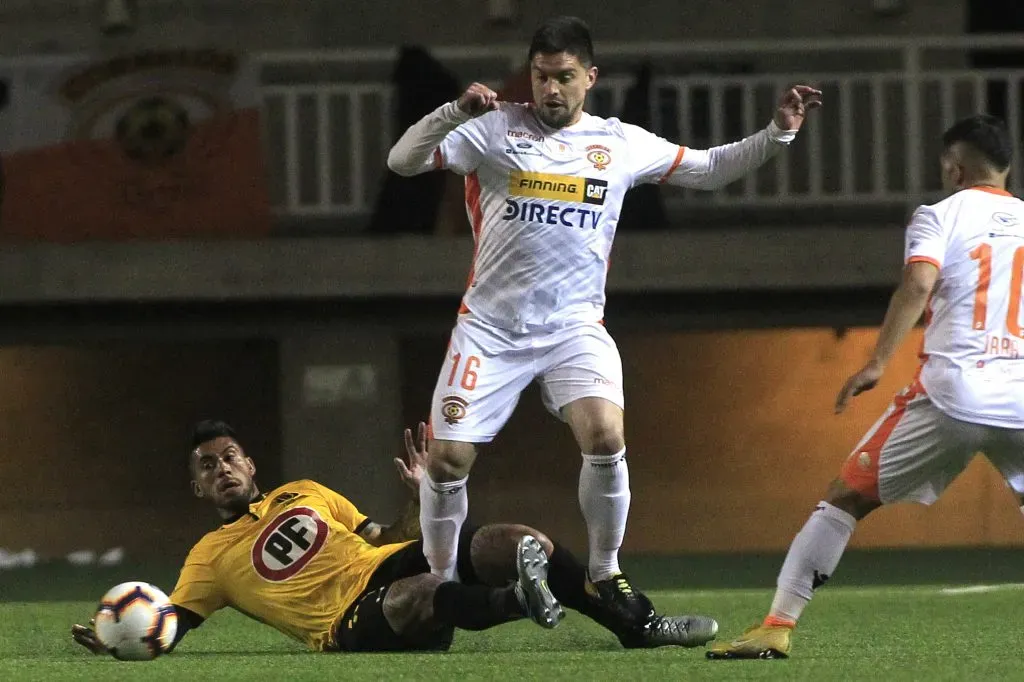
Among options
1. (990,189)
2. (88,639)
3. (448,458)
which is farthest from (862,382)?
(88,639)

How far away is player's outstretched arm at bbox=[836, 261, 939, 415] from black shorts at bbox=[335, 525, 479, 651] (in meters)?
1.67

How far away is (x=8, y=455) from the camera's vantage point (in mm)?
17406

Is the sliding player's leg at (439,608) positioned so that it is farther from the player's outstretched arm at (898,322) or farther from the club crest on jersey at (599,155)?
the club crest on jersey at (599,155)

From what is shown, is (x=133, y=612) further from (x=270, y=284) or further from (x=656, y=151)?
(x=270, y=284)

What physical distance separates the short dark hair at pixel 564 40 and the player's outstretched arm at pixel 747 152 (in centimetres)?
60

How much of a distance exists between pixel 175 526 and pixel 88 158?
4.95 m

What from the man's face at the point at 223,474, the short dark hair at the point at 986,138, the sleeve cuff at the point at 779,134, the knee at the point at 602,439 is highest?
the short dark hair at the point at 986,138

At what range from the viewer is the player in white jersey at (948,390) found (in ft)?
19.7

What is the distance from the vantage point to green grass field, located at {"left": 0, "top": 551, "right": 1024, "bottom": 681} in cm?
588

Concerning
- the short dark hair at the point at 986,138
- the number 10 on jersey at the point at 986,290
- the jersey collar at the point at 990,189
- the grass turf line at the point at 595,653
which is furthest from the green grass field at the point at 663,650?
the short dark hair at the point at 986,138

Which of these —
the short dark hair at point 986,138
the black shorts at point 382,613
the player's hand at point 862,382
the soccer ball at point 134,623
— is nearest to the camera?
the player's hand at point 862,382

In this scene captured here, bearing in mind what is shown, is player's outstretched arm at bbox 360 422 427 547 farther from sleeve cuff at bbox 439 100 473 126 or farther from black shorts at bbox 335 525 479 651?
sleeve cuff at bbox 439 100 473 126

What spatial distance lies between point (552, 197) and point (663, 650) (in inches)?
64.3

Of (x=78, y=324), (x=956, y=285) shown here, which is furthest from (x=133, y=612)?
(x=78, y=324)
